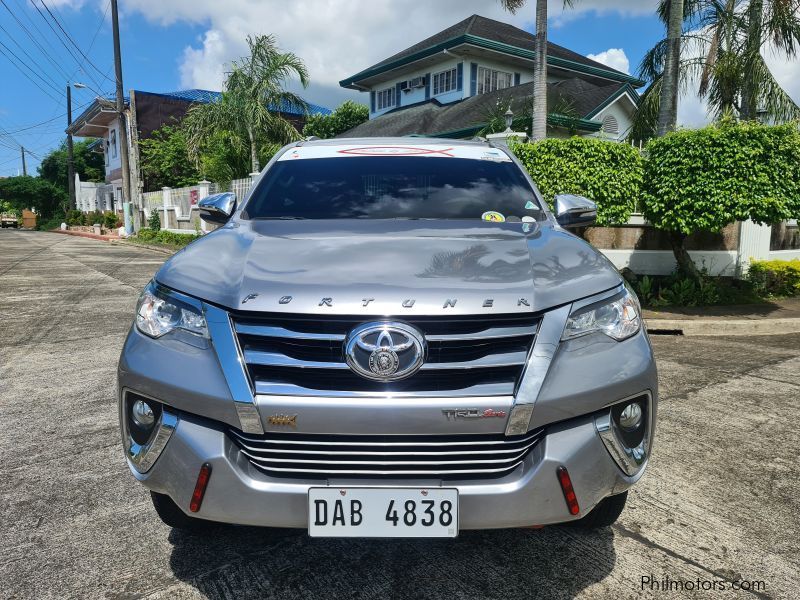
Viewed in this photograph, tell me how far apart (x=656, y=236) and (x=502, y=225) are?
26.1 feet

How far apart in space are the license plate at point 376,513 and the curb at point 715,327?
6.39 m

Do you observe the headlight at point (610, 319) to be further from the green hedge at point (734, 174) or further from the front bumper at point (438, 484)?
the green hedge at point (734, 174)

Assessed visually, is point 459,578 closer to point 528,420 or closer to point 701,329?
point 528,420

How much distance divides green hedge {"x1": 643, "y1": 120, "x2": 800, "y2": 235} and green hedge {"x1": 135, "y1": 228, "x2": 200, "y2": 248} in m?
18.9

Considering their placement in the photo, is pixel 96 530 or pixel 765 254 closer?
pixel 96 530

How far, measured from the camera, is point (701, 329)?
7613 millimetres

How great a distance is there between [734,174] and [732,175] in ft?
0.08

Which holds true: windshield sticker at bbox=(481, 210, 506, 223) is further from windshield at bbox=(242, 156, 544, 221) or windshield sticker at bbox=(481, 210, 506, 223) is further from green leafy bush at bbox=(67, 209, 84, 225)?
green leafy bush at bbox=(67, 209, 84, 225)

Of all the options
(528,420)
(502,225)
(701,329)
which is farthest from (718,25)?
(528,420)

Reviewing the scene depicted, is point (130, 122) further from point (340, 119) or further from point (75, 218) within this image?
point (75, 218)

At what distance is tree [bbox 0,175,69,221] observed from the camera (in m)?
59.8

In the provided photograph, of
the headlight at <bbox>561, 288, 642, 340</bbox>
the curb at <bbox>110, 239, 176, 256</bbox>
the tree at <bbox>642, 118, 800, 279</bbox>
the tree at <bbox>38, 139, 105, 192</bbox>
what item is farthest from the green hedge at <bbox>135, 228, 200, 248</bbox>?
the tree at <bbox>38, 139, 105, 192</bbox>

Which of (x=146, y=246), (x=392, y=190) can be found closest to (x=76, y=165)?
(x=146, y=246)

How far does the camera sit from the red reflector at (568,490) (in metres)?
1.88
